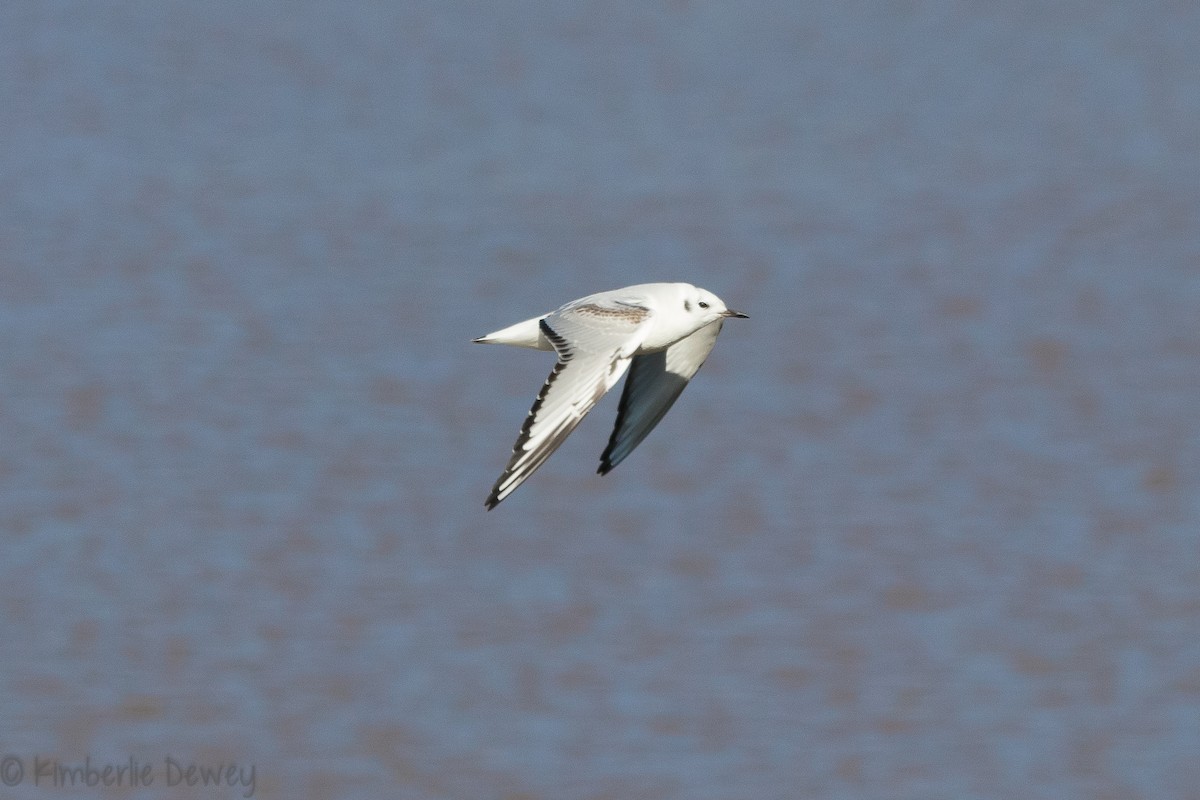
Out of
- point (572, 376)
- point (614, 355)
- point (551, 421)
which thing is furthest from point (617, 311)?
point (551, 421)

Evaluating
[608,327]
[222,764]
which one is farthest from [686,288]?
[222,764]

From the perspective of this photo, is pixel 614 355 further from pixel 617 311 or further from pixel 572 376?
pixel 617 311

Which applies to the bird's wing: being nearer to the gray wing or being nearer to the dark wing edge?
the dark wing edge

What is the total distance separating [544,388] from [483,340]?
3.01ft

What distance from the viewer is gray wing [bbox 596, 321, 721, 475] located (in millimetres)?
11414

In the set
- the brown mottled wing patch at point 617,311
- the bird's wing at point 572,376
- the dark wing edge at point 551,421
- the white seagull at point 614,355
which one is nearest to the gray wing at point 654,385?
Answer: the white seagull at point 614,355

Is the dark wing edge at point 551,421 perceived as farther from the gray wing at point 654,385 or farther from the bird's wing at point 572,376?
the gray wing at point 654,385

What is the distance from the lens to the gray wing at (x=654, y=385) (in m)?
11.4

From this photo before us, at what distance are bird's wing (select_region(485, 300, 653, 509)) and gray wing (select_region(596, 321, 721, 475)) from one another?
1040mm

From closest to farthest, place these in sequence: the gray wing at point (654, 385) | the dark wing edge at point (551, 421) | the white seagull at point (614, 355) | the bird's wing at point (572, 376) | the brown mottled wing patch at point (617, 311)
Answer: the dark wing edge at point (551, 421) → the bird's wing at point (572, 376) → the white seagull at point (614, 355) → the brown mottled wing patch at point (617, 311) → the gray wing at point (654, 385)

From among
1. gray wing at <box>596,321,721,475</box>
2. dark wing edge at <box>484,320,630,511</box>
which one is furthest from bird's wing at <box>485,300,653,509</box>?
gray wing at <box>596,321,721,475</box>

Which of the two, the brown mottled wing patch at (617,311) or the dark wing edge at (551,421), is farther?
the brown mottled wing patch at (617,311)

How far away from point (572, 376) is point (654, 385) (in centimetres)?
170

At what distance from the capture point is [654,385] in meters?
11.4
